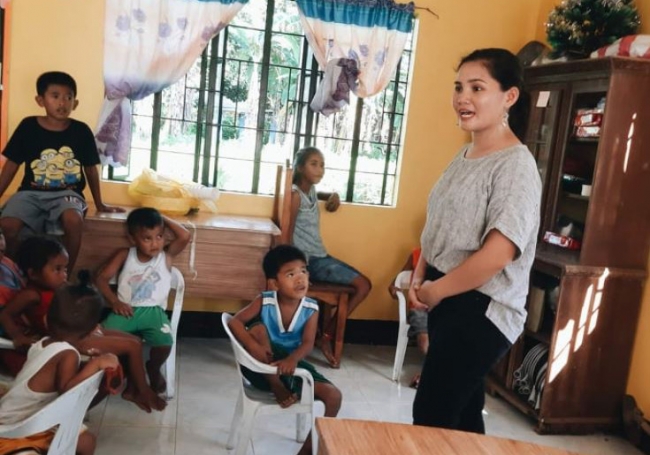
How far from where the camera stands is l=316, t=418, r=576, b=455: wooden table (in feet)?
3.95

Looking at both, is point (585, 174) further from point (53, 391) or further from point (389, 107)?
point (53, 391)

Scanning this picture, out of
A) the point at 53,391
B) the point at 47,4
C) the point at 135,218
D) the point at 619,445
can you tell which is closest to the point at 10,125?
the point at 47,4

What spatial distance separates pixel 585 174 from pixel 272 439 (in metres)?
2.03

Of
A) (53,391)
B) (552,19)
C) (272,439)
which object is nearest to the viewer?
(53,391)

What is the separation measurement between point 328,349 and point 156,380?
3.58 feet

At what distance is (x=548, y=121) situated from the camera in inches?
126

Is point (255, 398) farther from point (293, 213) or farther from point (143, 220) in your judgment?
point (293, 213)

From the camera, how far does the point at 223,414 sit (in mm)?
2729

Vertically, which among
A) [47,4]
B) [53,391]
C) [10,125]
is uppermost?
[47,4]

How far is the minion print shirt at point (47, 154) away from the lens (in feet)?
9.55

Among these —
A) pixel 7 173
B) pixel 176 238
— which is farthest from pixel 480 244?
pixel 7 173

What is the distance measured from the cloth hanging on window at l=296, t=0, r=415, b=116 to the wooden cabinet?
1015 mm

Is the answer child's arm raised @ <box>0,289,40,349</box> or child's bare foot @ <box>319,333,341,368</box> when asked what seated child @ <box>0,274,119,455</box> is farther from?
child's bare foot @ <box>319,333,341,368</box>

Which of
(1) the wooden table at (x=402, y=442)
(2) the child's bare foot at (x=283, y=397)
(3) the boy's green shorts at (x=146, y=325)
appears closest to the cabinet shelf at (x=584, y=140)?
(2) the child's bare foot at (x=283, y=397)
